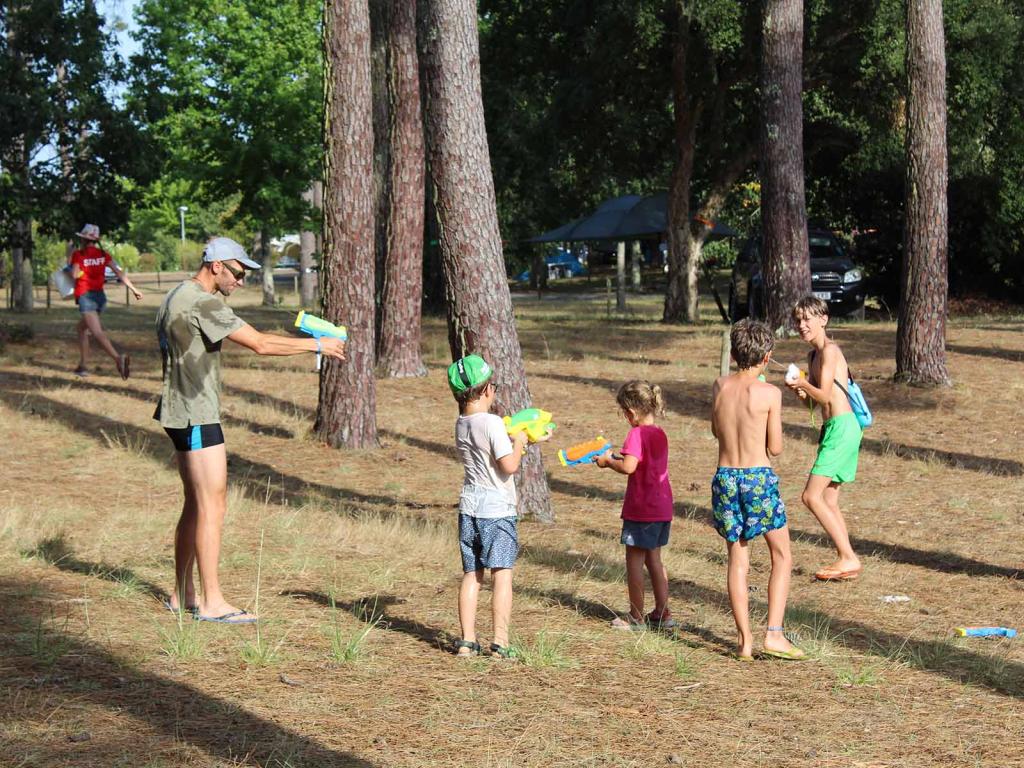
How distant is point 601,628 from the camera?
706 cm

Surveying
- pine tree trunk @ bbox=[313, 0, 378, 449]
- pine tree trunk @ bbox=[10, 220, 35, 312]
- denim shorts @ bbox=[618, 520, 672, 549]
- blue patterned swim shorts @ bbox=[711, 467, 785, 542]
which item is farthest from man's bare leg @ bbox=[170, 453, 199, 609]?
pine tree trunk @ bbox=[10, 220, 35, 312]

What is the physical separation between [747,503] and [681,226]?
20.9m

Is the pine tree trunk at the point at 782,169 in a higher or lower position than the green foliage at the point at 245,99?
lower

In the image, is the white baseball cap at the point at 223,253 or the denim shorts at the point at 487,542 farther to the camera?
the white baseball cap at the point at 223,253

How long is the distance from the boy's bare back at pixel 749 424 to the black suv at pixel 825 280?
19.0 meters

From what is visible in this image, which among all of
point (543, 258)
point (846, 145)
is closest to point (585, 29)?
point (846, 145)

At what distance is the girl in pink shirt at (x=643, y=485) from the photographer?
22.2 feet

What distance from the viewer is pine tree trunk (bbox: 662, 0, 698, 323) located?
26484mm

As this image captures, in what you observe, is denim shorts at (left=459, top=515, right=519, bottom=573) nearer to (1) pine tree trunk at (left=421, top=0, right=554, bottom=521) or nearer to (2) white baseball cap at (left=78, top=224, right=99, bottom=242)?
(1) pine tree trunk at (left=421, top=0, right=554, bottom=521)

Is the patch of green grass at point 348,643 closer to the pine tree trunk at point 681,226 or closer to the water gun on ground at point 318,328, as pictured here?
the water gun on ground at point 318,328

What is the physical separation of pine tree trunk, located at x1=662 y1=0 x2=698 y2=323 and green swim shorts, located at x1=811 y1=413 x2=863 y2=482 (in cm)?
1766

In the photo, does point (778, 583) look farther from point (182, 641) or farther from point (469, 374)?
point (182, 641)

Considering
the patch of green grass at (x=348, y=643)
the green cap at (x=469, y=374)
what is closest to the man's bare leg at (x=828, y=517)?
the green cap at (x=469, y=374)

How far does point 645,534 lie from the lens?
6898 millimetres
